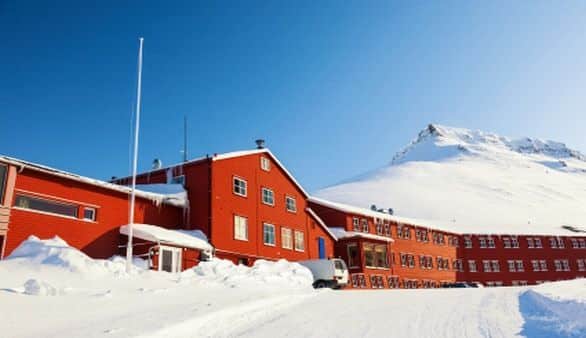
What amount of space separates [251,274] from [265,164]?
1358cm

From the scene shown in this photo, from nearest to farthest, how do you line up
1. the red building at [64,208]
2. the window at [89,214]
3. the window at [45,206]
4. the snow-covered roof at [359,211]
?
1. the red building at [64,208]
2. the window at [45,206]
3. the window at [89,214]
4. the snow-covered roof at [359,211]

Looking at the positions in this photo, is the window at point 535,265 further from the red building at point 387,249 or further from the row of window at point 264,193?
the row of window at point 264,193

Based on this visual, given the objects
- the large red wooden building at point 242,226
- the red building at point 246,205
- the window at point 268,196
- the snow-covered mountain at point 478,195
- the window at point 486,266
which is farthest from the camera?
the snow-covered mountain at point 478,195

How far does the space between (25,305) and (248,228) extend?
21071 millimetres

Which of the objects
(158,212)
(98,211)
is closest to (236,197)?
(158,212)

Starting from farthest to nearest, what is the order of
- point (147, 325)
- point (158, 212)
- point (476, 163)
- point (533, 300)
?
point (476, 163) < point (158, 212) < point (533, 300) < point (147, 325)

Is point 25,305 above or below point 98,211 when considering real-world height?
below

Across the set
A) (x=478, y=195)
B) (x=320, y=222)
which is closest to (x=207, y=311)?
(x=320, y=222)

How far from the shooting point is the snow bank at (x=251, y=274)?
20234 mm

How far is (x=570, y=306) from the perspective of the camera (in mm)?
10414

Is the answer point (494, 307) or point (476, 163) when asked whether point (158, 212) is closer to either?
point (494, 307)

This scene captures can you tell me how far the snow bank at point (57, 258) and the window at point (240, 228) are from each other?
466 inches

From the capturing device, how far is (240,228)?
31.0 meters

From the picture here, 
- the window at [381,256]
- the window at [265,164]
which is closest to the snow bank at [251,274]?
the window at [265,164]
